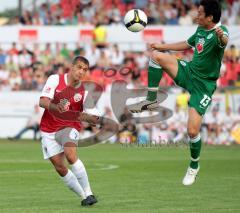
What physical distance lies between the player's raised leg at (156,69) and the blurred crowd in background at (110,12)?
20011 mm

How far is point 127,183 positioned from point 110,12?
1859 cm

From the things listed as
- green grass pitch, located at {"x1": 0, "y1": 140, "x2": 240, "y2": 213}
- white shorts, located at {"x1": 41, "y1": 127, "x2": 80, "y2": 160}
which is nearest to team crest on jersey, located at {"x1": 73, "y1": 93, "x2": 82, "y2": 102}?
white shorts, located at {"x1": 41, "y1": 127, "x2": 80, "y2": 160}

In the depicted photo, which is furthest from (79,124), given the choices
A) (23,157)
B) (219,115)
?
(219,115)

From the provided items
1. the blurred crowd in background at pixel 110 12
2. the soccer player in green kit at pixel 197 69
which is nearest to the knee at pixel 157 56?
the soccer player in green kit at pixel 197 69

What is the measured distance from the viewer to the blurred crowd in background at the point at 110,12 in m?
34.0

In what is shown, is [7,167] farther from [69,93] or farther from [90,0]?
[90,0]

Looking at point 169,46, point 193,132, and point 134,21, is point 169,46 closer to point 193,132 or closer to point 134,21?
point 134,21

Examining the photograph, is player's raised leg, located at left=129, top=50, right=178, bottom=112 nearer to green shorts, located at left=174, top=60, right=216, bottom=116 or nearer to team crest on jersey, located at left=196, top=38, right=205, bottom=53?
green shorts, located at left=174, top=60, right=216, bottom=116

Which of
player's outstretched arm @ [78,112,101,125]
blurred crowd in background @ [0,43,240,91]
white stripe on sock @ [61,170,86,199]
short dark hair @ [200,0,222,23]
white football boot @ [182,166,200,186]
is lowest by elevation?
blurred crowd in background @ [0,43,240,91]

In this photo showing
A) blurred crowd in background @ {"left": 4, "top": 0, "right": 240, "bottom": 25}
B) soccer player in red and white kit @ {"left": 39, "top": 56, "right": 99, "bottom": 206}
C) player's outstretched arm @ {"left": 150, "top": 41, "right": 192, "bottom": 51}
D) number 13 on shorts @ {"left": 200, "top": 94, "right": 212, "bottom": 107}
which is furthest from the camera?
blurred crowd in background @ {"left": 4, "top": 0, "right": 240, "bottom": 25}

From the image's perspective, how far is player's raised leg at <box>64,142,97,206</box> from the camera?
12.6m

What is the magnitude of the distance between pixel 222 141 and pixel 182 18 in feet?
20.8

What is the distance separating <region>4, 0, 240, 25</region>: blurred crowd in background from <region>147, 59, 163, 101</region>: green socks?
65.6 ft

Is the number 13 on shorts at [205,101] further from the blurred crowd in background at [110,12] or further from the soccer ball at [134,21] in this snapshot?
the blurred crowd in background at [110,12]
